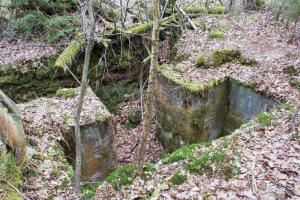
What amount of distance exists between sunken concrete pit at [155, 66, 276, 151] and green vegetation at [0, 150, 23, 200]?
4756 millimetres

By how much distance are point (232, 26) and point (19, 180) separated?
946 centimetres

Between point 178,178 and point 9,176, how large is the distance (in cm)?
266

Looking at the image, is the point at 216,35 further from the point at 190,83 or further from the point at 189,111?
the point at 189,111

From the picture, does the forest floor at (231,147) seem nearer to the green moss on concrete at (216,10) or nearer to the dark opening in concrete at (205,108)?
the dark opening in concrete at (205,108)

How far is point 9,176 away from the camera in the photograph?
4695 millimetres

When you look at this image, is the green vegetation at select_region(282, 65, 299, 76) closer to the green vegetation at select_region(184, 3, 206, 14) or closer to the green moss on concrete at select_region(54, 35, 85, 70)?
the green vegetation at select_region(184, 3, 206, 14)

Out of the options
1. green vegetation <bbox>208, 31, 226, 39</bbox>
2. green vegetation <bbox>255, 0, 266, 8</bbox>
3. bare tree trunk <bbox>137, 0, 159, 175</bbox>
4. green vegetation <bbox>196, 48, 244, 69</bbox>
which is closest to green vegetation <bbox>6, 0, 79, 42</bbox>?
green vegetation <bbox>196, 48, 244, 69</bbox>

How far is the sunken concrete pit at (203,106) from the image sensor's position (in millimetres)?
8188

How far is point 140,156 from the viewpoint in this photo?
514 cm

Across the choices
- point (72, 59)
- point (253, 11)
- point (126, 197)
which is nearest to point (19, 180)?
point (126, 197)

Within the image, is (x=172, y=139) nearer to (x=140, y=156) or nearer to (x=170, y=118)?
(x=170, y=118)

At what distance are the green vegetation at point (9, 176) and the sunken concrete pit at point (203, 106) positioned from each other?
15.6 ft

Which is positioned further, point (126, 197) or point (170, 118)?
point (170, 118)

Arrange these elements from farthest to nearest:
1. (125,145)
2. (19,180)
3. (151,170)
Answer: (125,145), (151,170), (19,180)
